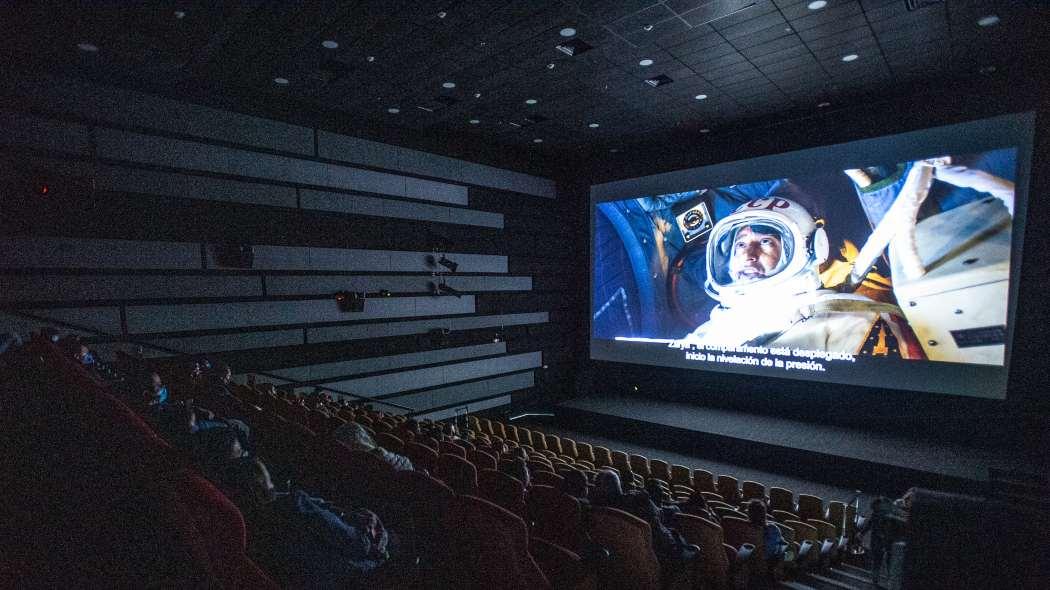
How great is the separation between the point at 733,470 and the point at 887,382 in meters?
2.95

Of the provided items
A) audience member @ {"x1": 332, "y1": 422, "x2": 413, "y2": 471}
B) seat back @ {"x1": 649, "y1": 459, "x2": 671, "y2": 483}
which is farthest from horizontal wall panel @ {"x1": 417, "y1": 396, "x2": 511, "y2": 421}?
audience member @ {"x1": 332, "y1": 422, "x2": 413, "y2": 471}

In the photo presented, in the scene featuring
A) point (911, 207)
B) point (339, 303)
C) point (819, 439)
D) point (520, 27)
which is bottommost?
point (819, 439)

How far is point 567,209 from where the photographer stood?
1180cm

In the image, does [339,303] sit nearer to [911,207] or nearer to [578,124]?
[578,124]

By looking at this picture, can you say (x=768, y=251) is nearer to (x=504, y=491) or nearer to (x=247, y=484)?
(x=504, y=491)

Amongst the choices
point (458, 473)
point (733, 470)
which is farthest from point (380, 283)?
point (733, 470)

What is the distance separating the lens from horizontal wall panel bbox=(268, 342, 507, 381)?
7.50 metres

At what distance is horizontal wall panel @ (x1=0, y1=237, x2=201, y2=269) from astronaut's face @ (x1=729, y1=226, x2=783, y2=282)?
29.6 ft

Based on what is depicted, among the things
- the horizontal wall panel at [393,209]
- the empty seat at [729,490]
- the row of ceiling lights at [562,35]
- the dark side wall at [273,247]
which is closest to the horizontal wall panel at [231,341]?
the dark side wall at [273,247]

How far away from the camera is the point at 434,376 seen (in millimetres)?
9195

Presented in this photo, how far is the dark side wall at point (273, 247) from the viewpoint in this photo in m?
5.32

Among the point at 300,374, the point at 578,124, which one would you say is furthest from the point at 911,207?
the point at 300,374

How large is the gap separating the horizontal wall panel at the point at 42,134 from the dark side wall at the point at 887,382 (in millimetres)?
9322

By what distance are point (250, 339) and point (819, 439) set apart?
30.3 ft
